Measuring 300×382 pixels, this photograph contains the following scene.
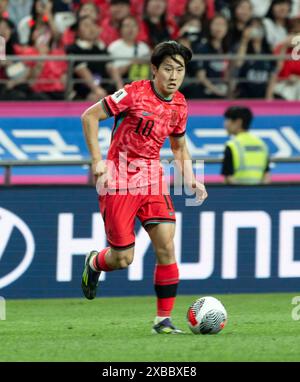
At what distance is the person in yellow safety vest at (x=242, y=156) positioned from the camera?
48.9ft

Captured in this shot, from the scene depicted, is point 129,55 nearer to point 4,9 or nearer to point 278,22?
point 4,9

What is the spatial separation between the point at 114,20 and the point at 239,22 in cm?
187

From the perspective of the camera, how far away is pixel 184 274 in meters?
14.3

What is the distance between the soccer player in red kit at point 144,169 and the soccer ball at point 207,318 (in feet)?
0.68

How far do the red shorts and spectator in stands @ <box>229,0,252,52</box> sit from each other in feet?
29.1

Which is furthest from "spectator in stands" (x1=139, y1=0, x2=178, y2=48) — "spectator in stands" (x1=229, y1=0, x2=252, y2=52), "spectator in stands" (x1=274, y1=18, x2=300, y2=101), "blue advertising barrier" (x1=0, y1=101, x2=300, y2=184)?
"spectator in stands" (x1=274, y1=18, x2=300, y2=101)

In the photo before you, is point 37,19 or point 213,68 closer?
point 37,19

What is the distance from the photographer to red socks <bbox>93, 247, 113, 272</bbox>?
10992 mm

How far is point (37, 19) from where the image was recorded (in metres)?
18.4

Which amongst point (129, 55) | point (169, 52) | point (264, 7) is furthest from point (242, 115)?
point (264, 7)

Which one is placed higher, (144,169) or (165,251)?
(144,169)

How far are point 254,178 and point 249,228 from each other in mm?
862

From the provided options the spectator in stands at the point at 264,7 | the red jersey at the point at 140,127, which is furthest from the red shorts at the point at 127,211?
the spectator in stands at the point at 264,7
